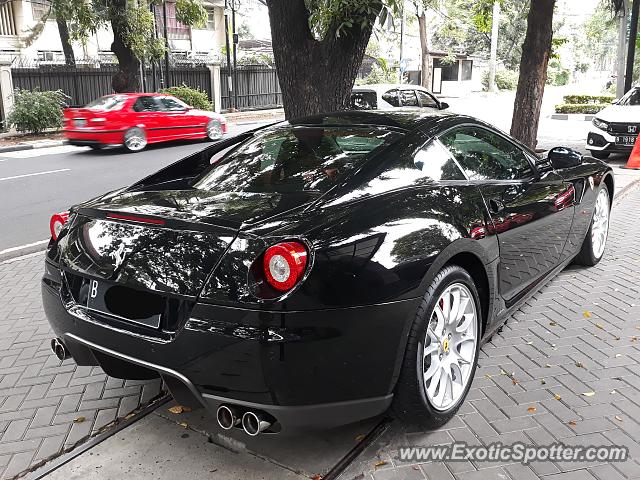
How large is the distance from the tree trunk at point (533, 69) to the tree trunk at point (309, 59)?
6656 mm

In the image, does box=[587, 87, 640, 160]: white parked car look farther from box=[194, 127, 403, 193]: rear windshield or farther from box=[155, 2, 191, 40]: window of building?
box=[155, 2, 191, 40]: window of building

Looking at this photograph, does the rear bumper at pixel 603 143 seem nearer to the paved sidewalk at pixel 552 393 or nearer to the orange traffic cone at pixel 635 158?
the orange traffic cone at pixel 635 158

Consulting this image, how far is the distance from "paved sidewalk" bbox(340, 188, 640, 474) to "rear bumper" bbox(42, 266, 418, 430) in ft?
1.44

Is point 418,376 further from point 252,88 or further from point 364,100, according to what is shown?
point 252,88

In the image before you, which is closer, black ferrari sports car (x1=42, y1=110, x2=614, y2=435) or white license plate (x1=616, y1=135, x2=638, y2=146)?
black ferrari sports car (x1=42, y1=110, x2=614, y2=435)

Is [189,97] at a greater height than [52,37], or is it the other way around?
[52,37]

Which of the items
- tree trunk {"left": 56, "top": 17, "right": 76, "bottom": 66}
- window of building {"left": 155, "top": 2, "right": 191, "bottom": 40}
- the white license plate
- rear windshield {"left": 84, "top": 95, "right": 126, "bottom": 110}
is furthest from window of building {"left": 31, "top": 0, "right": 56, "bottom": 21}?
the white license plate

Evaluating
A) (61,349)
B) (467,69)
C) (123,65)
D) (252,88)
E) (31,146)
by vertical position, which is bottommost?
(31,146)

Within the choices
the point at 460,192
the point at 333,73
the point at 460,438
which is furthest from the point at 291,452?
the point at 333,73

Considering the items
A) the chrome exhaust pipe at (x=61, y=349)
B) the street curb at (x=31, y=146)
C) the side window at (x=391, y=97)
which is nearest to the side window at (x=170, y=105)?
the street curb at (x=31, y=146)

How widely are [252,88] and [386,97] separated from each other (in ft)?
58.7

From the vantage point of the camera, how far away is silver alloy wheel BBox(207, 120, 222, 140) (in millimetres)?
→ 17906

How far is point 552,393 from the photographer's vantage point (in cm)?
334

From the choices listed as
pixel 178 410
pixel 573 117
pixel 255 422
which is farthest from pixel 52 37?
pixel 255 422
